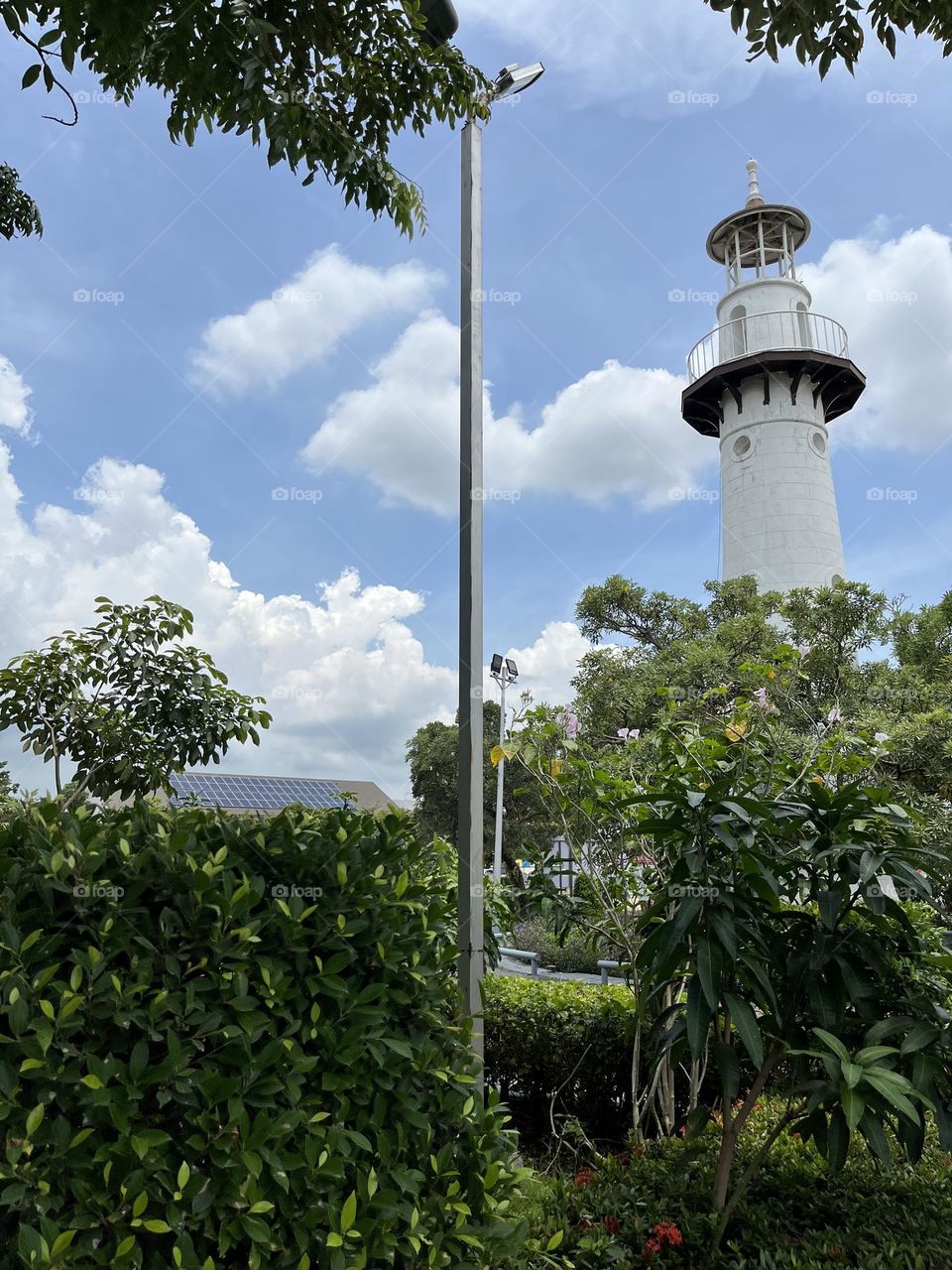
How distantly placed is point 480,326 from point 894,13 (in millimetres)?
1762

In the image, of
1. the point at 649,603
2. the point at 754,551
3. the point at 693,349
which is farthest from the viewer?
the point at 693,349

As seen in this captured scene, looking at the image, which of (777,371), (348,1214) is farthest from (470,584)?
(777,371)

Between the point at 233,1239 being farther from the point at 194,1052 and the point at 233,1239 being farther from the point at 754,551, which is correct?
the point at 754,551

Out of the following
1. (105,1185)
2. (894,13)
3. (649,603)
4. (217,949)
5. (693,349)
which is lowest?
(105,1185)

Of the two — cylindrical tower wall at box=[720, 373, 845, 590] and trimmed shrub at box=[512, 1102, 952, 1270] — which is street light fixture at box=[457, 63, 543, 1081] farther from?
cylindrical tower wall at box=[720, 373, 845, 590]

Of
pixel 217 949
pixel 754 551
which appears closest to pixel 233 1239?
pixel 217 949

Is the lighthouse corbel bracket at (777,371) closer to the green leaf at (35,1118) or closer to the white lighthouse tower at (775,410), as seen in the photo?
the white lighthouse tower at (775,410)

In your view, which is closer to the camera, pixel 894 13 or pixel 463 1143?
pixel 463 1143

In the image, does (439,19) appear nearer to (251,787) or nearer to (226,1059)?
(226,1059)

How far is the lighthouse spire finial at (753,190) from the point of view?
1900 centimetres

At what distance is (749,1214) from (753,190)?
21698 mm

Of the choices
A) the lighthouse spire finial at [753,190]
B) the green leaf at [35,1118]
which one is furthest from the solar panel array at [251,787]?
the lighthouse spire finial at [753,190]

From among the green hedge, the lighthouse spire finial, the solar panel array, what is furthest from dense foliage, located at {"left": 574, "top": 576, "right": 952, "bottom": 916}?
the lighthouse spire finial

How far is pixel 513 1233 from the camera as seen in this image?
88.0 inches
